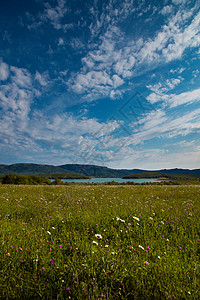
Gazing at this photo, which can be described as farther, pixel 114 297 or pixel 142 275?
pixel 142 275

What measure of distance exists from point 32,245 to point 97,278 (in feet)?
5.07

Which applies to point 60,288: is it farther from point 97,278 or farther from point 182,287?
point 182,287

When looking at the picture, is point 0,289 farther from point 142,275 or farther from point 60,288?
point 142,275

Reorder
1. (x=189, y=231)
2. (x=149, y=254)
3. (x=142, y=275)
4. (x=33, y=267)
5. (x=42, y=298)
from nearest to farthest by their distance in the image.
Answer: (x=42, y=298) → (x=142, y=275) → (x=33, y=267) → (x=149, y=254) → (x=189, y=231)

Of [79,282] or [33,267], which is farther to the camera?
[33,267]

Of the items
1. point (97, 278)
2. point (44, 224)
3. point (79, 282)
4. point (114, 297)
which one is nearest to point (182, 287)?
point (114, 297)

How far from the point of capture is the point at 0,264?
8.41 feet

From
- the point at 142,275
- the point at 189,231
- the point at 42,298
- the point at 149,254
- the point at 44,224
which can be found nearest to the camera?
the point at 42,298

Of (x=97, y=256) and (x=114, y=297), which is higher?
(x=97, y=256)

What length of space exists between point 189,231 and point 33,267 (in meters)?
4.02

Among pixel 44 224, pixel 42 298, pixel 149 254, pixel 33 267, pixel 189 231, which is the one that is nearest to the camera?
pixel 42 298

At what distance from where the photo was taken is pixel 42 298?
1995 mm

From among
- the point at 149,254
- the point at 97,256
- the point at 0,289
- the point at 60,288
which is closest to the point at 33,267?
the point at 0,289

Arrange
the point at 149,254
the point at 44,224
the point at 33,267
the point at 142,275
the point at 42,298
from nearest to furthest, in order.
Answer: the point at 42,298, the point at 142,275, the point at 33,267, the point at 149,254, the point at 44,224
